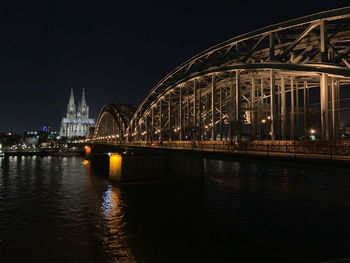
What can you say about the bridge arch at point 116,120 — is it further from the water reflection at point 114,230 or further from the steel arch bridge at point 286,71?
the water reflection at point 114,230

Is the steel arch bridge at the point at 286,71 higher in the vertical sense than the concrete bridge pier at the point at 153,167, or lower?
higher

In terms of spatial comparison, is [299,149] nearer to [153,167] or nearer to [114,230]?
[114,230]

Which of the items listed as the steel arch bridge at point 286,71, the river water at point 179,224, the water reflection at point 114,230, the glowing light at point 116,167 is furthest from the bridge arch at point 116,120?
the water reflection at point 114,230

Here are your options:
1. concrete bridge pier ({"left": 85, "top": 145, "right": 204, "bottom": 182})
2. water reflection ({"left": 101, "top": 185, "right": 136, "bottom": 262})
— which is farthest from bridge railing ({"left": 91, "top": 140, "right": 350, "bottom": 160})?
water reflection ({"left": 101, "top": 185, "right": 136, "bottom": 262})

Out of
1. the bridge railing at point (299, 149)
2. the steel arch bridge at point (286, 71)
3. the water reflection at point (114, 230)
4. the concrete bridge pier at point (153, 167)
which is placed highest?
the steel arch bridge at point (286, 71)

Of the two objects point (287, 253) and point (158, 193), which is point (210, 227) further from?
point (158, 193)

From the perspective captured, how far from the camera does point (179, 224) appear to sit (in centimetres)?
2042

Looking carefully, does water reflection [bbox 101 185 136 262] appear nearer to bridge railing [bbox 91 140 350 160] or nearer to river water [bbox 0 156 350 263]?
river water [bbox 0 156 350 263]

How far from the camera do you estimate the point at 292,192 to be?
1228 inches

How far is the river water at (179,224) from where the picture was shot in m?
15.0

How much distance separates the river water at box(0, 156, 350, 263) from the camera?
589 inches

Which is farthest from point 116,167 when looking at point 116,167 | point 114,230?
point 114,230

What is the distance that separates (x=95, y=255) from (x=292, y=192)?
2318cm

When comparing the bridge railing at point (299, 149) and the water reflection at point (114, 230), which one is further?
the bridge railing at point (299, 149)
